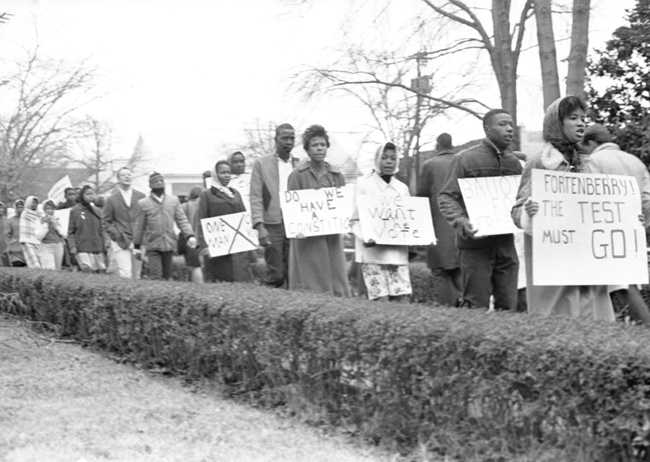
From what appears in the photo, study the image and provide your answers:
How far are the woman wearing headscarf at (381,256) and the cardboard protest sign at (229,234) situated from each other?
2.49m

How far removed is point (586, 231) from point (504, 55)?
1163 cm

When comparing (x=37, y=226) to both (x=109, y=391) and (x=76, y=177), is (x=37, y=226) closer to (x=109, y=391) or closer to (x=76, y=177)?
(x=109, y=391)

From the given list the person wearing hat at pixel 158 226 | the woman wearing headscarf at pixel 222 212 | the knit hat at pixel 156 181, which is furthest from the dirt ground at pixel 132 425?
the knit hat at pixel 156 181

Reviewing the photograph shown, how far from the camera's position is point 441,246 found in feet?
34.7

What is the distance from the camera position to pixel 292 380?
6934 millimetres

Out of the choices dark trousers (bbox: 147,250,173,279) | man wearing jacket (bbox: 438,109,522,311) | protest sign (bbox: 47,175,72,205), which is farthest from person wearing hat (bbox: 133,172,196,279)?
protest sign (bbox: 47,175,72,205)

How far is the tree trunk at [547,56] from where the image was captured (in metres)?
13.9

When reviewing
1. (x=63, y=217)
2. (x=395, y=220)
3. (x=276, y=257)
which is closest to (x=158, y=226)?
(x=276, y=257)

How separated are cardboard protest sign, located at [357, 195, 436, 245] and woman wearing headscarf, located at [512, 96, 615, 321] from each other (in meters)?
2.33

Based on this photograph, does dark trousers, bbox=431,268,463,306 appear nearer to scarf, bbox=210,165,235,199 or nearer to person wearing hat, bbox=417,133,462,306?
person wearing hat, bbox=417,133,462,306

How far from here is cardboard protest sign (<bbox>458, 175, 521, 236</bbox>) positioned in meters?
7.94

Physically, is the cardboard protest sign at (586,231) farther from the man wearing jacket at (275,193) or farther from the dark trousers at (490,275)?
the man wearing jacket at (275,193)

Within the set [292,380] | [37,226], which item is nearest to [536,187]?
[292,380]

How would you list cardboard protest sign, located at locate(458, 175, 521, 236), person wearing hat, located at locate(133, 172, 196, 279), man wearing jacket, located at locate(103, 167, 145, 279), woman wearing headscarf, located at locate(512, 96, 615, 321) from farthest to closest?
1. man wearing jacket, located at locate(103, 167, 145, 279)
2. person wearing hat, located at locate(133, 172, 196, 279)
3. cardboard protest sign, located at locate(458, 175, 521, 236)
4. woman wearing headscarf, located at locate(512, 96, 615, 321)
